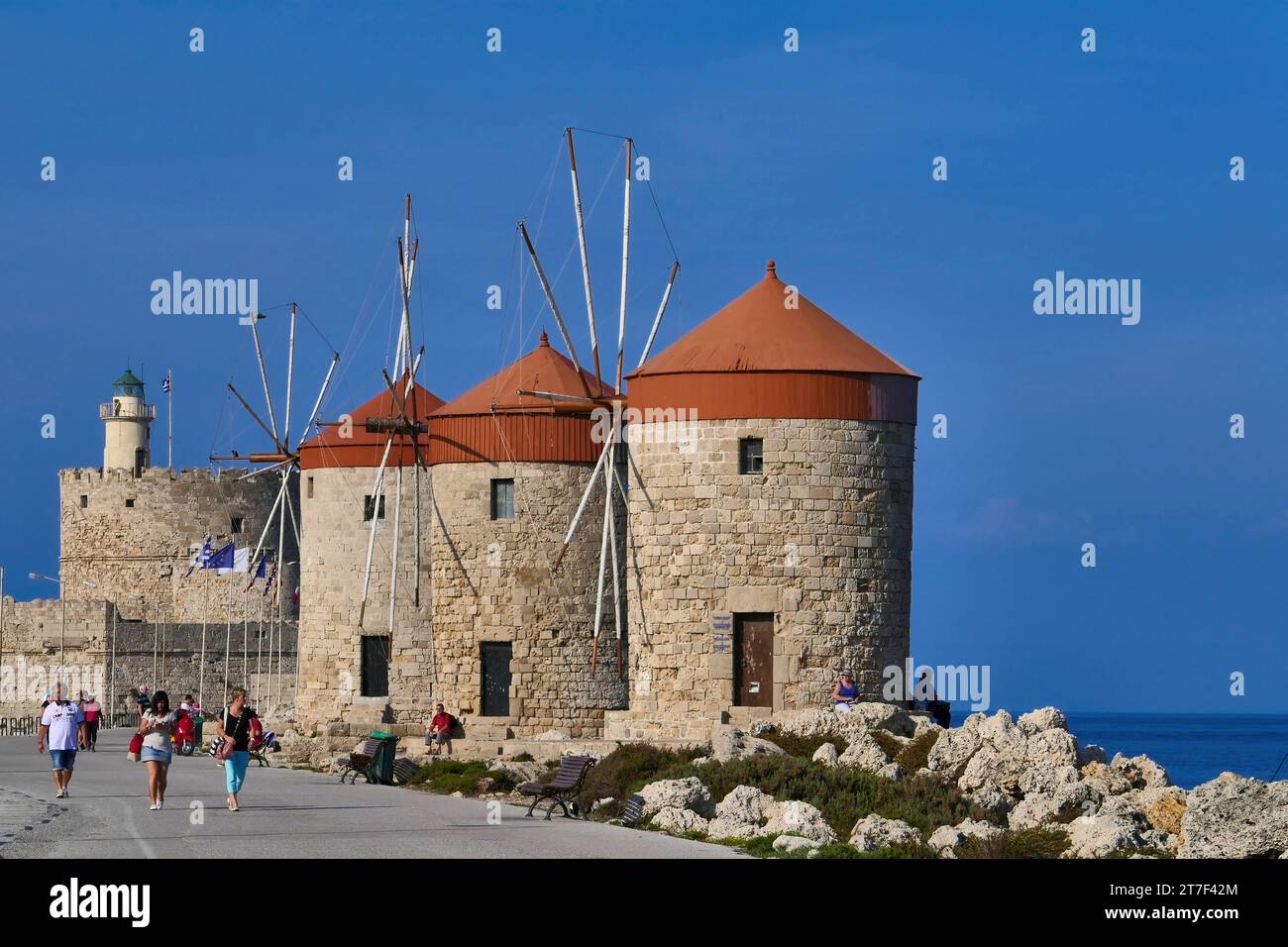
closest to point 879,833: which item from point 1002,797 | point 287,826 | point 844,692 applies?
point 1002,797

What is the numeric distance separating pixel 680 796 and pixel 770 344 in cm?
1017

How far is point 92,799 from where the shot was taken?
2431cm

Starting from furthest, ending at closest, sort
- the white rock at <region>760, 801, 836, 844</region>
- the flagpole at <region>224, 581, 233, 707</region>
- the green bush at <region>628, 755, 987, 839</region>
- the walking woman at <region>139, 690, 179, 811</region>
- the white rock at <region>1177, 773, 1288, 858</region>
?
the flagpole at <region>224, 581, 233, 707</region>, the green bush at <region>628, 755, 987, 839</region>, the walking woman at <region>139, 690, 179, 811</region>, the white rock at <region>760, 801, 836, 844</region>, the white rock at <region>1177, 773, 1288, 858</region>

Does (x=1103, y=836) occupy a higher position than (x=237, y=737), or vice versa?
(x=237, y=737)

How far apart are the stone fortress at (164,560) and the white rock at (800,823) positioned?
4143 cm

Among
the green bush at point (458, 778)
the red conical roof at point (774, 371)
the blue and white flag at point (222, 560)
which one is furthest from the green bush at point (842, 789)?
the blue and white flag at point (222, 560)

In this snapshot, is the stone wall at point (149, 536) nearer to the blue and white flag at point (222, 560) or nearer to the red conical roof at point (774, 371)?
the blue and white flag at point (222, 560)

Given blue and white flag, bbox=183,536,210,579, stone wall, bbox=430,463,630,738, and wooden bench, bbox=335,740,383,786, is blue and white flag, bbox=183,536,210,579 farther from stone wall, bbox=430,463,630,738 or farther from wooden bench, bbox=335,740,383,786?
→ wooden bench, bbox=335,740,383,786

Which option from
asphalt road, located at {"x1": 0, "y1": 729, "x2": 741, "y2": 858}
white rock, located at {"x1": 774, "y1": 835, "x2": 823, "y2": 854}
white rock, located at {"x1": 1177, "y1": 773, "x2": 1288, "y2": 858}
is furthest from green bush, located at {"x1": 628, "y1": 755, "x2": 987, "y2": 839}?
white rock, located at {"x1": 1177, "y1": 773, "x2": 1288, "y2": 858}

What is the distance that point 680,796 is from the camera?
23.4 meters

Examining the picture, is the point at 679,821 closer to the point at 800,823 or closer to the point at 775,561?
the point at 800,823

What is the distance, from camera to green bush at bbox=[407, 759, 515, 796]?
2898 centimetres

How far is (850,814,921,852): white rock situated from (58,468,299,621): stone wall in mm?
47460

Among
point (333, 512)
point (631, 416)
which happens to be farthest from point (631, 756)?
point (333, 512)
